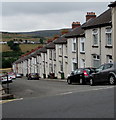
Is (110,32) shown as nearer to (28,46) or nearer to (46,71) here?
(46,71)

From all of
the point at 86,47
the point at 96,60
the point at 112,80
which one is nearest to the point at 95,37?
the point at 86,47

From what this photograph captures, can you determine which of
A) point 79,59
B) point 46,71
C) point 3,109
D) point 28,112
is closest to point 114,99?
point 28,112

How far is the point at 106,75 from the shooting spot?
1848 cm

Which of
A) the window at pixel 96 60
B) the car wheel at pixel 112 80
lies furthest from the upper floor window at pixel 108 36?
the car wheel at pixel 112 80

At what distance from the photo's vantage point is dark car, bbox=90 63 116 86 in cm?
1798

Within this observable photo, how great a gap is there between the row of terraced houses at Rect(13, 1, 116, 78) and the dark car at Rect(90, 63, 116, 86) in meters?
6.29

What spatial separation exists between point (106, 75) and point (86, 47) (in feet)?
42.7

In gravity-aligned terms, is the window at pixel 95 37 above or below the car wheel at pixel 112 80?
above

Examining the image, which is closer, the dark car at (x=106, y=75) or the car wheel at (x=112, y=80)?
the car wheel at (x=112, y=80)

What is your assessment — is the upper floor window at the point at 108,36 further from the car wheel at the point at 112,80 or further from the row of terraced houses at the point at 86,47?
the car wheel at the point at 112,80

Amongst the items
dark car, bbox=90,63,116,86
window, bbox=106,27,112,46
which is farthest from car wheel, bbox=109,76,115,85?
window, bbox=106,27,112,46

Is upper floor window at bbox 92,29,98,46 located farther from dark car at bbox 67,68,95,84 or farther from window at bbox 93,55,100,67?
dark car at bbox 67,68,95,84

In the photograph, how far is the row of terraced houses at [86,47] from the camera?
26.2 m

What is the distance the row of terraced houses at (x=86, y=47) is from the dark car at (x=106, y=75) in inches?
248
